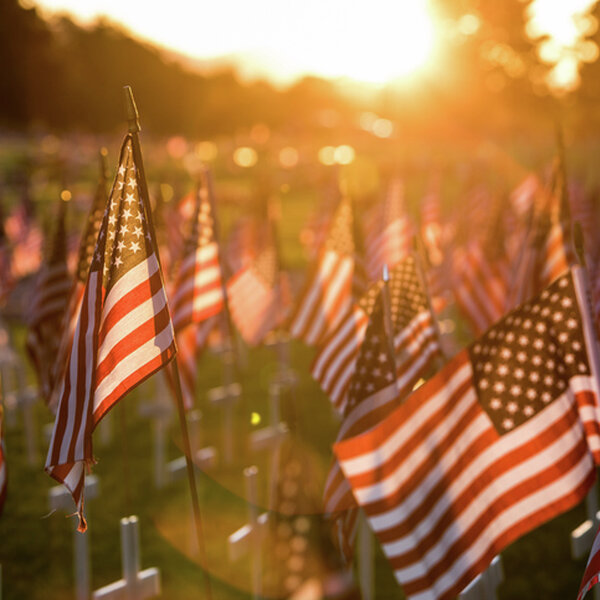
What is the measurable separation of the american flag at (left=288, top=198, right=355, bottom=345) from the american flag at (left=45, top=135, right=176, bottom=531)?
10.9 ft

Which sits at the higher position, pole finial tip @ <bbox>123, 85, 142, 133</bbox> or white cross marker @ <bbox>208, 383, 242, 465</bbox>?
pole finial tip @ <bbox>123, 85, 142, 133</bbox>

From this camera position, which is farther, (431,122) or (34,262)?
(431,122)

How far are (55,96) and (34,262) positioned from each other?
70637mm

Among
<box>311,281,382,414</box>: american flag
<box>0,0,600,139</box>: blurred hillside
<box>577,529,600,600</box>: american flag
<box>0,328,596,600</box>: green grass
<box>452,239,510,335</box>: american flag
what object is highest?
<box>0,0,600,139</box>: blurred hillside

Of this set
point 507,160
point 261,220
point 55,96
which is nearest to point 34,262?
point 261,220

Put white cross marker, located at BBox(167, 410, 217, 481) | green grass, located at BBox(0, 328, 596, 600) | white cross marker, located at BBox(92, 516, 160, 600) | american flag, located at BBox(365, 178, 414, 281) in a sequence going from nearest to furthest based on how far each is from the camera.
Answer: white cross marker, located at BBox(92, 516, 160, 600)
green grass, located at BBox(0, 328, 596, 600)
white cross marker, located at BBox(167, 410, 217, 481)
american flag, located at BBox(365, 178, 414, 281)

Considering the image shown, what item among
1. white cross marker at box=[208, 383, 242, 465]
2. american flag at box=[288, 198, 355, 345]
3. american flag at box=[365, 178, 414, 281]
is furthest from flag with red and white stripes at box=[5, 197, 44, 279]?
american flag at box=[288, 198, 355, 345]

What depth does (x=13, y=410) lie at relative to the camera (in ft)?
37.9

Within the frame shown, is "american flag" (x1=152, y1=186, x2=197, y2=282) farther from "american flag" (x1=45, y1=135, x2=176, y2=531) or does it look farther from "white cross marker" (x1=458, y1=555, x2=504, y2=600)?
"white cross marker" (x1=458, y1=555, x2=504, y2=600)

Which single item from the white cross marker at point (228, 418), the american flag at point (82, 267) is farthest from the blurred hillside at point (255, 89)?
the american flag at point (82, 267)

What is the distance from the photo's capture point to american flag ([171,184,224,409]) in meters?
7.53

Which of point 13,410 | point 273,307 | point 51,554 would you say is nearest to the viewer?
point 51,554

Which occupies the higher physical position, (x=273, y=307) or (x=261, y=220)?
(x=261, y=220)

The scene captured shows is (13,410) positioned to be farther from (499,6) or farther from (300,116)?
(300,116)
